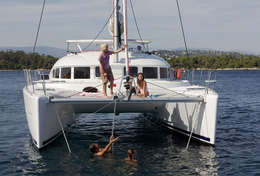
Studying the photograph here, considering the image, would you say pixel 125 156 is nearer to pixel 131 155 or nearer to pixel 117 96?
pixel 131 155

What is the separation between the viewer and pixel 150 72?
11.9 metres

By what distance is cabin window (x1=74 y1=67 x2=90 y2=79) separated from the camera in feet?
38.1

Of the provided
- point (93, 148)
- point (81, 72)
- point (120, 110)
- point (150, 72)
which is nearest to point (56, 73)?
point (81, 72)

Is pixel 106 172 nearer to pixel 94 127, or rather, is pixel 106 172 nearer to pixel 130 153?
pixel 130 153

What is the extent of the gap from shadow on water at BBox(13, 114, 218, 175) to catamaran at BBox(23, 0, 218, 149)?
1.36 ft

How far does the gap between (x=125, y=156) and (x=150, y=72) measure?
12.8 ft

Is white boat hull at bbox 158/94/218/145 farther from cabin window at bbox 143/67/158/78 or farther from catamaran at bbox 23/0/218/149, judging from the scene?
cabin window at bbox 143/67/158/78

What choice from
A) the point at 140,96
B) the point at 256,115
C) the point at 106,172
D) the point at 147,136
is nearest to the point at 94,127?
the point at 147,136

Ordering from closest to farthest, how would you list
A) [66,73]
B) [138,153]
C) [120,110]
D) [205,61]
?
[138,153]
[120,110]
[66,73]
[205,61]

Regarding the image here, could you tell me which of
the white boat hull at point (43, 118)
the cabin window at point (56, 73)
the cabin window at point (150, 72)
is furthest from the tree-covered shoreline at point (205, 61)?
the white boat hull at point (43, 118)

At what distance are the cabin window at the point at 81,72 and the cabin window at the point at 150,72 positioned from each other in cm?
200

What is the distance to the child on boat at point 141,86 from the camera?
928 cm

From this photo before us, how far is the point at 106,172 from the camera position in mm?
7656

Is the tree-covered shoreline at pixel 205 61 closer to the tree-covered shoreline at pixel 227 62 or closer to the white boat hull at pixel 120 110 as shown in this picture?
the tree-covered shoreline at pixel 227 62
